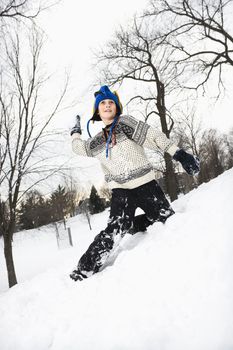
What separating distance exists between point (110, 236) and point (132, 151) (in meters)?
0.84

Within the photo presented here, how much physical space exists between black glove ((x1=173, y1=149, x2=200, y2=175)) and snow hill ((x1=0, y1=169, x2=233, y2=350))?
12.2 inches

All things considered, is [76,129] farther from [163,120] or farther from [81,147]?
[163,120]

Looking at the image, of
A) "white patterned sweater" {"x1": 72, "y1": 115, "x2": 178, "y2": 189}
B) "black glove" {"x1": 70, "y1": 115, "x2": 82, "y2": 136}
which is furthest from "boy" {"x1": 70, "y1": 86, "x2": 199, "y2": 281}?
"black glove" {"x1": 70, "y1": 115, "x2": 82, "y2": 136}

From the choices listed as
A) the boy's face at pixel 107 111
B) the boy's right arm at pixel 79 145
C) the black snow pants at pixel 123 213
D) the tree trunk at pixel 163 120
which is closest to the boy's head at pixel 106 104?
the boy's face at pixel 107 111

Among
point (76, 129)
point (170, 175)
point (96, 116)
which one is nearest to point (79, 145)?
point (76, 129)

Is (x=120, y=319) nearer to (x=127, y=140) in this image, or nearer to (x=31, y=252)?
(x=127, y=140)

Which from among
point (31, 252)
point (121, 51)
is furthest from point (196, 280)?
point (31, 252)

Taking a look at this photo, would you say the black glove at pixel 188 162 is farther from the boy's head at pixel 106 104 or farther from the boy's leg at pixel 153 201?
the boy's head at pixel 106 104

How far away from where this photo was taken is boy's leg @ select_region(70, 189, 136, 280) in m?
2.10

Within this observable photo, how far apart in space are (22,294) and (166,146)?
76.3 inches

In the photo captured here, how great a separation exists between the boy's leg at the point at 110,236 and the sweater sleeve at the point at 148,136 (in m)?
0.52

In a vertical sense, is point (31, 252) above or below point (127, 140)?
below

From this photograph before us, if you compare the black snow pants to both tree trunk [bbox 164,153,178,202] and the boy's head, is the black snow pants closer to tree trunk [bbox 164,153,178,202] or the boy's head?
the boy's head

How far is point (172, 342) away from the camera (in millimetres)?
1160
